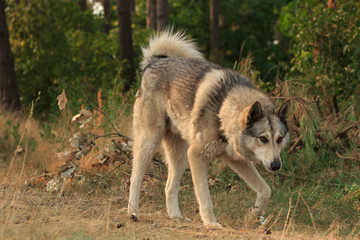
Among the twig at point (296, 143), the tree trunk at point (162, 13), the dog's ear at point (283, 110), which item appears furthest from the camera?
the tree trunk at point (162, 13)

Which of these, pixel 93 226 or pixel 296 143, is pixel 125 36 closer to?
pixel 296 143

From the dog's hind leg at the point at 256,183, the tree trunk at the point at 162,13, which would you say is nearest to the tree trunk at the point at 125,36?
the tree trunk at the point at 162,13

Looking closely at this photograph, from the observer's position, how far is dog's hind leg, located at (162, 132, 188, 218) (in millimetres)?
6039

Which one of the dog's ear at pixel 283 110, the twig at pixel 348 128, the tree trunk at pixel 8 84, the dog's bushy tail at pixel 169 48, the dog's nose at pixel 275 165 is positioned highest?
the dog's bushy tail at pixel 169 48

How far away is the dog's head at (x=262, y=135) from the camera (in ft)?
16.2

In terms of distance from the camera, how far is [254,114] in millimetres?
4996

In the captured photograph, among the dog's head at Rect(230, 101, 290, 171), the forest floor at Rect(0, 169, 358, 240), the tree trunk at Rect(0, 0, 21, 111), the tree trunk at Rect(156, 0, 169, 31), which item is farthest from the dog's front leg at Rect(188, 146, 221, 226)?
the tree trunk at Rect(156, 0, 169, 31)

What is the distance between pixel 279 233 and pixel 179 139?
193cm

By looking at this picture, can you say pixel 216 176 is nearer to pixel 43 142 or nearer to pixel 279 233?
pixel 279 233

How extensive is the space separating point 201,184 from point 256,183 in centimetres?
66

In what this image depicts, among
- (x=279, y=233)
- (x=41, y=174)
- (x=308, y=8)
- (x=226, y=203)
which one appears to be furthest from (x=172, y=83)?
(x=308, y=8)

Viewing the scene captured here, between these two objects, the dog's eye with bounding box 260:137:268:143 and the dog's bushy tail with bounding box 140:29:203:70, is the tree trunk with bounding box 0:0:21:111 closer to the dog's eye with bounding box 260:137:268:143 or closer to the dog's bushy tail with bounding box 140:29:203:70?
the dog's bushy tail with bounding box 140:29:203:70

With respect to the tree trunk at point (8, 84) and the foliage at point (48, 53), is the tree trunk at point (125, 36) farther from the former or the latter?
the tree trunk at point (8, 84)

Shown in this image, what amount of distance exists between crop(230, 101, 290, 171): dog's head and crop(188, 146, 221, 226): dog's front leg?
49 cm
